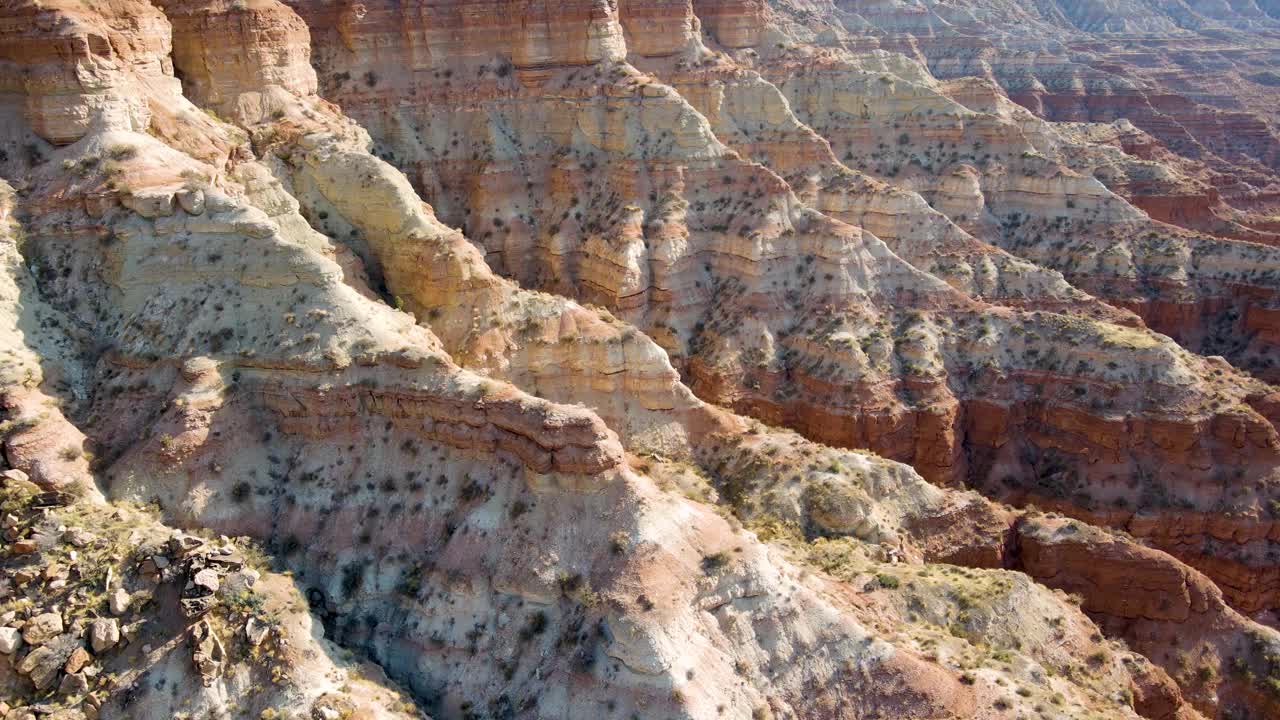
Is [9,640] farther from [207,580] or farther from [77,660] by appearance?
[207,580]

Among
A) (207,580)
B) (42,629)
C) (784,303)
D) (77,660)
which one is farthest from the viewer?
(784,303)

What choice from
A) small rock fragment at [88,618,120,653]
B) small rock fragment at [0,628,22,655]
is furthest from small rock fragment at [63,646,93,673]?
small rock fragment at [0,628,22,655]

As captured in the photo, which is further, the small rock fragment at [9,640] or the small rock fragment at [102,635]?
the small rock fragment at [102,635]

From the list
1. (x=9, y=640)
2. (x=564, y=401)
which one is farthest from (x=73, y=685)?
(x=564, y=401)

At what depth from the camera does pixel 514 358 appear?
136 ft

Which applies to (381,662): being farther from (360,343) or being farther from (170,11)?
(170,11)

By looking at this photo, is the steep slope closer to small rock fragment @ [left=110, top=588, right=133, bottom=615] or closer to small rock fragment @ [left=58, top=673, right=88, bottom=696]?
small rock fragment @ [left=110, top=588, right=133, bottom=615]

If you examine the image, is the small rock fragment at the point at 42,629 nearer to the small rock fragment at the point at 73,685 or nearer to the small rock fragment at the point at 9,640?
the small rock fragment at the point at 9,640

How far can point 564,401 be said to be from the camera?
139ft

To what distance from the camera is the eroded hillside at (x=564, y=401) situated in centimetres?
2803

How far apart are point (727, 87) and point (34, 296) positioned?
4878 cm

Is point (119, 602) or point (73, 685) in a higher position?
point (119, 602)


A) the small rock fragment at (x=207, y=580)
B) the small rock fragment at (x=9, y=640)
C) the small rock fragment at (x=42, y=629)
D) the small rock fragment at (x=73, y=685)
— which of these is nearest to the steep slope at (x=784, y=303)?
the small rock fragment at (x=207, y=580)

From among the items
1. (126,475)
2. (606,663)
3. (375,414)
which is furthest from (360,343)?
(606,663)
